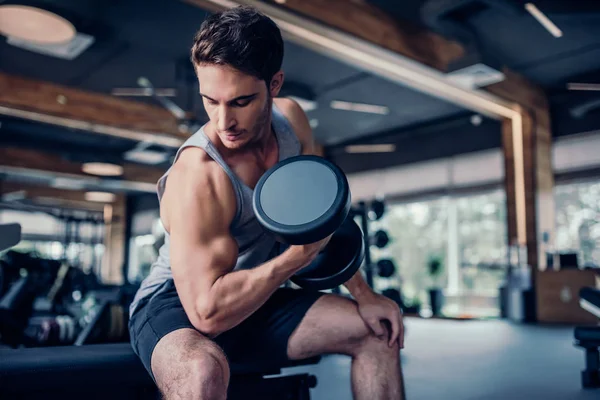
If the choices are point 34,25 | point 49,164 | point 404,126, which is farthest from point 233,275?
point 49,164

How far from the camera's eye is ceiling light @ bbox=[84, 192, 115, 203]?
12.5 m

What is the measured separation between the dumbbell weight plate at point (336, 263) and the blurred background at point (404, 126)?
118 cm

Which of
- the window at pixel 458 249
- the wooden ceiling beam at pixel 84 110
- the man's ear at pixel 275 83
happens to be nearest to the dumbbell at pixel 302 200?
the man's ear at pixel 275 83

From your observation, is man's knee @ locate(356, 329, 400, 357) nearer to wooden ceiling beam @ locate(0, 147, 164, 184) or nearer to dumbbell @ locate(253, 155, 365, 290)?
A: dumbbell @ locate(253, 155, 365, 290)

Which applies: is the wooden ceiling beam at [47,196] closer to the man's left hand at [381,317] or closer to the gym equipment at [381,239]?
the gym equipment at [381,239]

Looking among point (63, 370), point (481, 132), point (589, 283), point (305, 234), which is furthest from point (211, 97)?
Result: point (481, 132)

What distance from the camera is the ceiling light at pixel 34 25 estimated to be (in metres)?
3.54

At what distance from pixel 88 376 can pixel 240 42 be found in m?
0.81

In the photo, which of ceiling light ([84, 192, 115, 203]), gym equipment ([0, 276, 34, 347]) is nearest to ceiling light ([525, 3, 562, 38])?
gym equipment ([0, 276, 34, 347])

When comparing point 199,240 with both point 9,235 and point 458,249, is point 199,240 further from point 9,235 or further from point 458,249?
point 458,249

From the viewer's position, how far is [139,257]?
1306 cm

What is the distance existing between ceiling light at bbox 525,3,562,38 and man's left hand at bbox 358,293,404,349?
12.0ft

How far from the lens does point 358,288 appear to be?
4.10 ft

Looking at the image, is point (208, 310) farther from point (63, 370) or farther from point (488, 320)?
point (488, 320)
